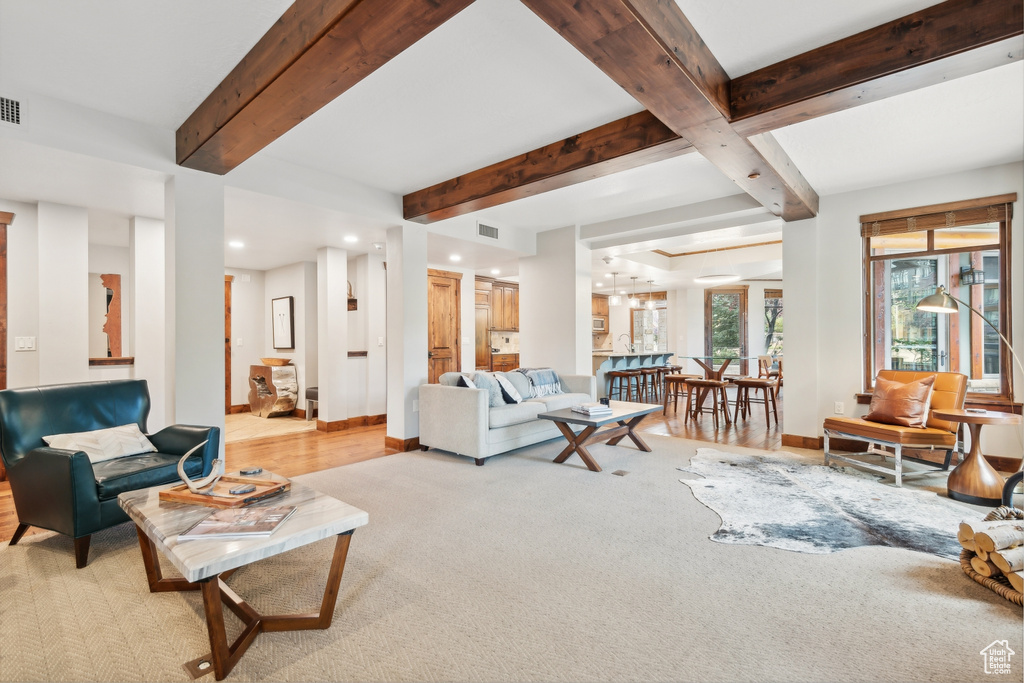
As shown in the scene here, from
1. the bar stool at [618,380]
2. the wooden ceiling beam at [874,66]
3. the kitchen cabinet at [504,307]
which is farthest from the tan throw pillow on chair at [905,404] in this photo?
the kitchen cabinet at [504,307]

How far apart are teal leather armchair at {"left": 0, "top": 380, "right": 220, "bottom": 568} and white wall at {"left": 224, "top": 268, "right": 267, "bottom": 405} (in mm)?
4629

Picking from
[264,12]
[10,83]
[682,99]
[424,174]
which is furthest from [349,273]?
[682,99]

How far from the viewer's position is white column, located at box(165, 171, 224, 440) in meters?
3.40

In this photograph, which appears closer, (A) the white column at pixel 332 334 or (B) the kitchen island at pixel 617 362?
(A) the white column at pixel 332 334

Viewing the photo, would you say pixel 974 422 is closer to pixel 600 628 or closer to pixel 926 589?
pixel 926 589

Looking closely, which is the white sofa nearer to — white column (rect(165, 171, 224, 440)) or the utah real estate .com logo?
white column (rect(165, 171, 224, 440))

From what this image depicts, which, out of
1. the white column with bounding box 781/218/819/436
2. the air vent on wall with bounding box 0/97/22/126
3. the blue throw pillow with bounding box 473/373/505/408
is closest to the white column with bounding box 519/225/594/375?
the blue throw pillow with bounding box 473/373/505/408

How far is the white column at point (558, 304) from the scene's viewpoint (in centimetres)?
628

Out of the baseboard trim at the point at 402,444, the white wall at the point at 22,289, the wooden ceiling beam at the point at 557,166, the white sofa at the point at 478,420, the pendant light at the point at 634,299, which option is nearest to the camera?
the wooden ceiling beam at the point at 557,166

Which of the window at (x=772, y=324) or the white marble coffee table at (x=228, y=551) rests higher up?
the window at (x=772, y=324)

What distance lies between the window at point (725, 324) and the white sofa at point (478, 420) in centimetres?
702

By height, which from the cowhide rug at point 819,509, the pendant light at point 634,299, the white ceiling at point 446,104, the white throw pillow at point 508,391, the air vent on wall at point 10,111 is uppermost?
the white ceiling at point 446,104

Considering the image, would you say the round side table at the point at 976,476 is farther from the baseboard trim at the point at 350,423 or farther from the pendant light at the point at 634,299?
the pendant light at the point at 634,299

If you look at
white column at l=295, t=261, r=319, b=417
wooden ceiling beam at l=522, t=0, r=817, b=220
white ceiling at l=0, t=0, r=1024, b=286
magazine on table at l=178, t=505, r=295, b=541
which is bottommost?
magazine on table at l=178, t=505, r=295, b=541
